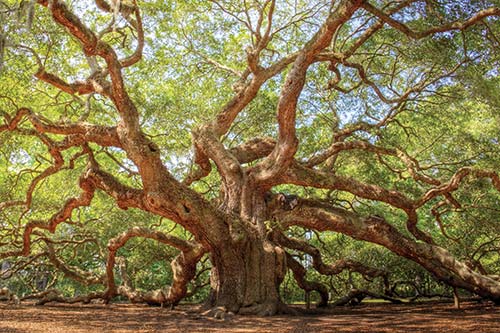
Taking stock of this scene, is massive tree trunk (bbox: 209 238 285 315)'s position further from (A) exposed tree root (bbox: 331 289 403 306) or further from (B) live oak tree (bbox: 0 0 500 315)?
(A) exposed tree root (bbox: 331 289 403 306)

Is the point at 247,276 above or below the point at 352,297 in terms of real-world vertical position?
above

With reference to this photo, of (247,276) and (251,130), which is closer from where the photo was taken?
(247,276)

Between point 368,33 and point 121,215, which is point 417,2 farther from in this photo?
point 121,215

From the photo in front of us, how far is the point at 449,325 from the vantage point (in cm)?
548

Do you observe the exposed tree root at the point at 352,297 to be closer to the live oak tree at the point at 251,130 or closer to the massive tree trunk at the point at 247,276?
the live oak tree at the point at 251,130

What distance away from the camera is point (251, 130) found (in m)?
11.2

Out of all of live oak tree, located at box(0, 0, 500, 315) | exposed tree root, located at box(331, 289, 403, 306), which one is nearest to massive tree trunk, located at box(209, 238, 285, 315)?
live oak tree, located at box(0, 0, 500, 315)

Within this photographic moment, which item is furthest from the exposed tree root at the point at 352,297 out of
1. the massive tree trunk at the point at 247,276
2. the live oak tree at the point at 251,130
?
the massive tree trunk at the point at 247,276

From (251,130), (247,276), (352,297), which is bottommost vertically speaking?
(352,297)

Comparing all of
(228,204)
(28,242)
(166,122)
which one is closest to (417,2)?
(228,204)

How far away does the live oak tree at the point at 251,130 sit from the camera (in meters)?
6.70

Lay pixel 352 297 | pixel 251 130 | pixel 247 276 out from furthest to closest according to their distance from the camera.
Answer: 1. pixel 251 130
2. pixel 352 297
3. pixel 247 276

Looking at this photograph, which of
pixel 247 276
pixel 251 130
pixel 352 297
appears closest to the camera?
pixel 247 276

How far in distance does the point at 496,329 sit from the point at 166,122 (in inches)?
317
